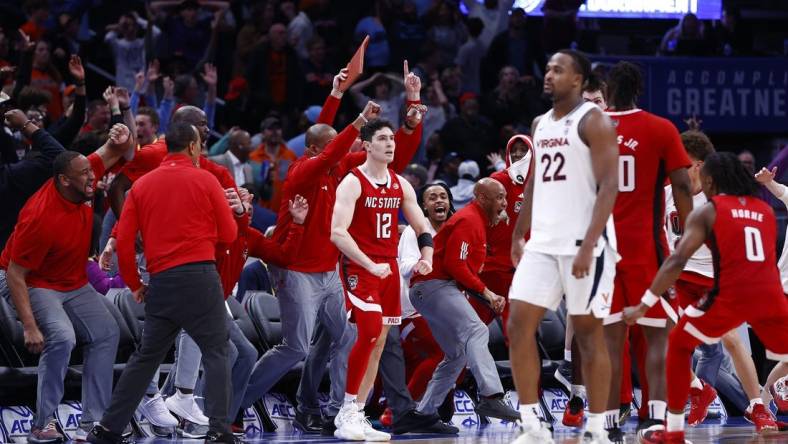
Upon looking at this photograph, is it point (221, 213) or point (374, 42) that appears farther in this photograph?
point (374, 42)

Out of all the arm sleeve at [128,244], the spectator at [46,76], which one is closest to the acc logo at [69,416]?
the arm sleeve at [128,244]

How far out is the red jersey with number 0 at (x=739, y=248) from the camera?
26.1 ft

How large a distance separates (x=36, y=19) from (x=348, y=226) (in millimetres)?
7247

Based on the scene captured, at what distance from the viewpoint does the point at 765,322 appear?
824cm

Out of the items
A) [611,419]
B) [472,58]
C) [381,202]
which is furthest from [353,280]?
[472,58]

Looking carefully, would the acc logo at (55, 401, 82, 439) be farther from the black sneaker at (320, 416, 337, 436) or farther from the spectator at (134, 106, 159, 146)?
the spectator at (134, 106, 159, 146)

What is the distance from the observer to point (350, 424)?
30.6ft

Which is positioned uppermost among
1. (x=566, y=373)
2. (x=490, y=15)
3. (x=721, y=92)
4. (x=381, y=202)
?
(x=490, y=15)

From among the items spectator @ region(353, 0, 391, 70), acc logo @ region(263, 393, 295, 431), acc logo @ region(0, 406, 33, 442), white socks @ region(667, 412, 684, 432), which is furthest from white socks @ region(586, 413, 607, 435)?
spectator @ region(353, 0, 391, 70)

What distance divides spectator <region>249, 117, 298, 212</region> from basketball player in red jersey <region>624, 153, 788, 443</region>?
6777 millimetres

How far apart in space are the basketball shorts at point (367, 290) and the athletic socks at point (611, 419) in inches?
86.2

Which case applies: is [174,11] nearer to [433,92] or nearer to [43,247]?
[433,92]

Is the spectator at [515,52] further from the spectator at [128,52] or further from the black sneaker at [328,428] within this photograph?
the black sneaker at [328,428]

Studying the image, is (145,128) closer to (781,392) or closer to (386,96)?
(386,96)
